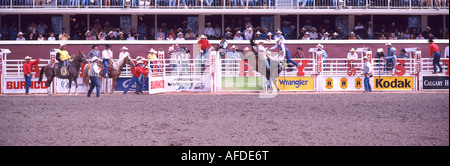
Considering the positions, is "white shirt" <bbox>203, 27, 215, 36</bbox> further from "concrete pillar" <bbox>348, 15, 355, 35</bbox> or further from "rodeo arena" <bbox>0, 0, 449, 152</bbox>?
"concrete pillar" <bbox>348, 15, 355, 35</bbox>

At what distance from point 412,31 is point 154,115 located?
67.2 feet

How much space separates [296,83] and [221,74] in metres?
2.98

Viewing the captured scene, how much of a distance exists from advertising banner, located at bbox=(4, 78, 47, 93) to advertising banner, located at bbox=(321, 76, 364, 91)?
11.1m

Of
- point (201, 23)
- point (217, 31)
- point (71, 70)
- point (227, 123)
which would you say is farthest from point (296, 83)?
point (227, 123)

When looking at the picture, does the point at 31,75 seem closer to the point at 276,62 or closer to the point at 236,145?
the point at 276,62

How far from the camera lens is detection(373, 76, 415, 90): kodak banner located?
19625 mm

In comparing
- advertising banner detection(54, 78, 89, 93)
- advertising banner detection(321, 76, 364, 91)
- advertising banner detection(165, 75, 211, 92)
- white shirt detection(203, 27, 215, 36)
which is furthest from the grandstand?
advertising banner detection(321, 76, 364, 91)

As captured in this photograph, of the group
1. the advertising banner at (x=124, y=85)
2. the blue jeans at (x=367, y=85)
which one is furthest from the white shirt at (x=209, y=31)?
the blue jeans at (x=367, y=85)

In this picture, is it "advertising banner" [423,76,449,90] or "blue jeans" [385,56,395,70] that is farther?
"advertising banner" [423,76,449,90]

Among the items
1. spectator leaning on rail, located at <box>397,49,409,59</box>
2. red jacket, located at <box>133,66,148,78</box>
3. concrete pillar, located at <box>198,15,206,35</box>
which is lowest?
red jacket, located at <box>133,66,148,78</box>

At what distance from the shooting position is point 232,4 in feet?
85.9

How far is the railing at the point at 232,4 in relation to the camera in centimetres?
2556

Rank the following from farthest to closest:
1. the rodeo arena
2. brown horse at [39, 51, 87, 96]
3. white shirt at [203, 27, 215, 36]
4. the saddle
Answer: white shirt at [203, 27, 215, 36]
the saddle
brown horse at [39, 51, 87, 96]
the rodeo arena
